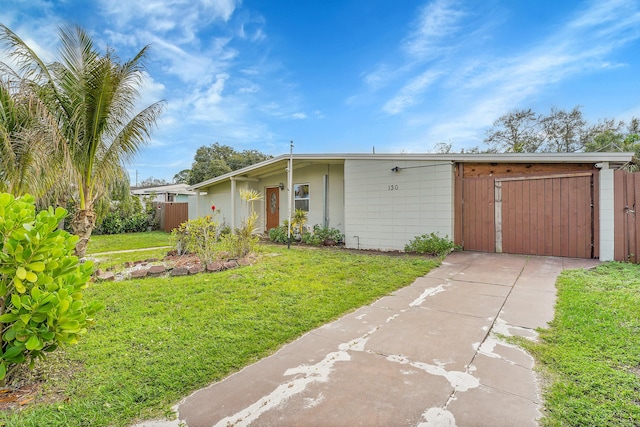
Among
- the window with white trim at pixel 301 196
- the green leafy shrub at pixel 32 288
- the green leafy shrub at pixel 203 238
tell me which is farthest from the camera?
the window with white trim at pixel 301 196

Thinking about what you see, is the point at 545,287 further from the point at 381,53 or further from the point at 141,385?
the point at 381,53

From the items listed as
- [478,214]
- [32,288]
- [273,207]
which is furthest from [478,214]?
[32,288]

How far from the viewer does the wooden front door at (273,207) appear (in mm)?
12961

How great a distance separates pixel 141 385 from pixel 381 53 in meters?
10.5

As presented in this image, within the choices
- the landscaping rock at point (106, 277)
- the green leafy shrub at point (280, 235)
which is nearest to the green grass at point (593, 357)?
the landscaping rock at point (106, 277)

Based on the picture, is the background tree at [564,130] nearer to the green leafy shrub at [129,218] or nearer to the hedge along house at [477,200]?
the hedge along house at [477,200]

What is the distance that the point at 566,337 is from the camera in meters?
3.00

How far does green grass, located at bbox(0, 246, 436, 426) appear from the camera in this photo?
2.10 meters

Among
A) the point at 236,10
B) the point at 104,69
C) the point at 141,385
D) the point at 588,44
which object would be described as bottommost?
the point at 141,385

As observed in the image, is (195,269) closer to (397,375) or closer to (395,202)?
(397,375)

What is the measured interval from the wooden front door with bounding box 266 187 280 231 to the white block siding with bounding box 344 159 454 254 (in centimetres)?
418

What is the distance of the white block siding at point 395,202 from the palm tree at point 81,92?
244 inches

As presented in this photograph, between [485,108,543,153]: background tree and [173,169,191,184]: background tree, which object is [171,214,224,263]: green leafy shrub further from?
[173,169,191,184]: background tree

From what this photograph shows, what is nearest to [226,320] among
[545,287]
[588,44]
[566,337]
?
[566,337]
